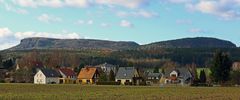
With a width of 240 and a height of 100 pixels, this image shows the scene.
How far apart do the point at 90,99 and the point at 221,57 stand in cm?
7458

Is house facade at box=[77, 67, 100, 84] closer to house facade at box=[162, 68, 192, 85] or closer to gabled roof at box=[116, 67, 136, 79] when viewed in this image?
gabled roof at box=[116, 67, 136, 79]

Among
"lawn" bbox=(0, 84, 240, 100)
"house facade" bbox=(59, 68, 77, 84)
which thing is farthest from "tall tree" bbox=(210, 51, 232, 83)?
"house facade" bbox=(59, 68, 77, 84)

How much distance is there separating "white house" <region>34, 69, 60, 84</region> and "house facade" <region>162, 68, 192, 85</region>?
109 feet

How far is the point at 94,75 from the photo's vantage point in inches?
5502

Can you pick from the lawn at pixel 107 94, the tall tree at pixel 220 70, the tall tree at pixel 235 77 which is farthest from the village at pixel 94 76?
the lawn at pixel 107 94

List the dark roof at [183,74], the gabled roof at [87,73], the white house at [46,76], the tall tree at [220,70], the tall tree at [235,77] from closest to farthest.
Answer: the tall tree at [220,70] < the tall tree at [235,77] < the white house at [46,76] < the gabled roof at [87,73] < the dark roof at [183,74]

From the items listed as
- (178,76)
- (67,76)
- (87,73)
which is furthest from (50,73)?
(178,76)

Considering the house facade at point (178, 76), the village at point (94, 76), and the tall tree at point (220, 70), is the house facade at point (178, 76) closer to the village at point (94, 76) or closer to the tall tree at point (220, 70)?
the village at point (94, 76)

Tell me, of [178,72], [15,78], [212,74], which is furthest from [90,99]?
[178,72]

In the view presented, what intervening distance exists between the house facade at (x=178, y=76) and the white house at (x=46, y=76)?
33319 millimetres

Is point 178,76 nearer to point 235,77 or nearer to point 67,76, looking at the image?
point 67,76

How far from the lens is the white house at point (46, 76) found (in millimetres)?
134725

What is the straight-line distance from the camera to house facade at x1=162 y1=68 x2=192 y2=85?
142938 millimetres

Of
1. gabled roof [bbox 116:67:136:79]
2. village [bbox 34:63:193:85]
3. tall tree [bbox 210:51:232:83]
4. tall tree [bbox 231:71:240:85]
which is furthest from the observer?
gabled roof [bbox 116:67:136:79]
